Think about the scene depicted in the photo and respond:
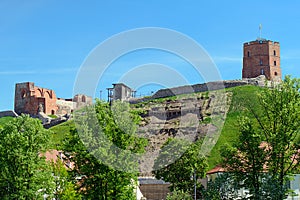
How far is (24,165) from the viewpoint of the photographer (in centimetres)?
3644

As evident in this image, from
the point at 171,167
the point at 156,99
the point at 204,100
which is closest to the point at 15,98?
the point at 156,99

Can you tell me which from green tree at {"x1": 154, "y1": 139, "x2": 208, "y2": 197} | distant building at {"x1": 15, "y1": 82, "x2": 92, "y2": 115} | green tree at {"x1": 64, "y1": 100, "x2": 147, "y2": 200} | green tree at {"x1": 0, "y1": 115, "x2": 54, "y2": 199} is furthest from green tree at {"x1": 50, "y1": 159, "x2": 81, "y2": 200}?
distant building at {"x1": 15, "y1": 82, "x2": 92, "y2": 115}

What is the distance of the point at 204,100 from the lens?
A: 356ft

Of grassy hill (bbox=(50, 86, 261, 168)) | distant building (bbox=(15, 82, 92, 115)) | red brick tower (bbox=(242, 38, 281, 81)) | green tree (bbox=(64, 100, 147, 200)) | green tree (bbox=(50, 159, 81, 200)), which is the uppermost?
red brick tower (bbox=(242, 38, 281, 81))

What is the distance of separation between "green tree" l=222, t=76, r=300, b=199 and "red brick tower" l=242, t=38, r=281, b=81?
271 ft

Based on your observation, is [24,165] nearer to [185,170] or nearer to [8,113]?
[185,170]

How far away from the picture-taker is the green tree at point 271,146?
33.5 metres

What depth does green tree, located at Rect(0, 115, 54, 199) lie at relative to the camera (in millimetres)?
35719

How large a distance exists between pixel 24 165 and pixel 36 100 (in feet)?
347

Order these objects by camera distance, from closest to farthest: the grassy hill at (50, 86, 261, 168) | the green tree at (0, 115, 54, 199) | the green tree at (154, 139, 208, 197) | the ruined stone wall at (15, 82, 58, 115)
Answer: the green tree at (0, 115, 54, 199) < the green tree at (154, 139, 208, 197) < the grassy hill at (50, 86, 261, 168) < the ruined stone wall at (15, 82, 58, 115)

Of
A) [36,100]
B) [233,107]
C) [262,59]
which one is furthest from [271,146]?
[36,100]

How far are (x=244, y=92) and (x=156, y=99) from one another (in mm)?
22642

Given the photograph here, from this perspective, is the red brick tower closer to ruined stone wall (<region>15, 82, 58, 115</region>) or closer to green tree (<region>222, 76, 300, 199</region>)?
ruined stone wall (<region>15, 82, 58, 115</region>)

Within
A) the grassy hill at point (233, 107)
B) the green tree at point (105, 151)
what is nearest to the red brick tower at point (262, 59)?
the grassy hill at point (233, 107)
